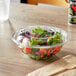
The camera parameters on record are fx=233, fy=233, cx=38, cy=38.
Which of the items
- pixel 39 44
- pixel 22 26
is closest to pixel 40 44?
pixel 39 44

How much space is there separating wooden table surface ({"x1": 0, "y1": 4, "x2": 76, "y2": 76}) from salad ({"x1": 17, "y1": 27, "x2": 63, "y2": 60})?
0.04 meters

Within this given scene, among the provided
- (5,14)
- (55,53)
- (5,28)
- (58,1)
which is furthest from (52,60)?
(58,1)

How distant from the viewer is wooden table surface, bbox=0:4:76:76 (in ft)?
3.02

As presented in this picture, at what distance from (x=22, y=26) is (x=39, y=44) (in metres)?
0.43

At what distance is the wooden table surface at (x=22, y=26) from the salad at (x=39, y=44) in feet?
0.12

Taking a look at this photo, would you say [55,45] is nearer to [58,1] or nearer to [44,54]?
[44,54]

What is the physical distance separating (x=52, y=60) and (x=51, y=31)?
15 cm

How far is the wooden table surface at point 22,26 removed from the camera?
919 millimetres

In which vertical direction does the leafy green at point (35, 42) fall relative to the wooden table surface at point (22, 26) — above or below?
above

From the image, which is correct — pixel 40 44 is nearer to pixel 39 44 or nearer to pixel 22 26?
pixel 39 44

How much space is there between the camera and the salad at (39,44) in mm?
927

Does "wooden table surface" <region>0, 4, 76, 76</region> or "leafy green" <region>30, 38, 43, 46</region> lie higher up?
"leafy green" <region>30, 38, 43, 46</region>

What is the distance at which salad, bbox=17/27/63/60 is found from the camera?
927 mm

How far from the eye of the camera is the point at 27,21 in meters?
1.43
